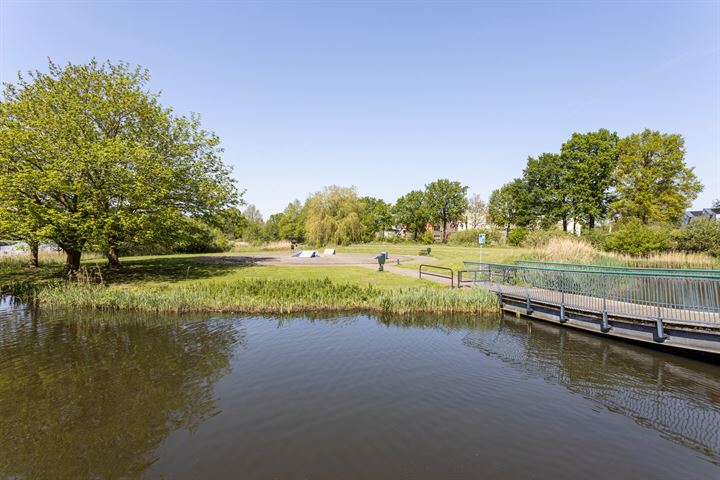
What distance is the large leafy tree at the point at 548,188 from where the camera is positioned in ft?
168

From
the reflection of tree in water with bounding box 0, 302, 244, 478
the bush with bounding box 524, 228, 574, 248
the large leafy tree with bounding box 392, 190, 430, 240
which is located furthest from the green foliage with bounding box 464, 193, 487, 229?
the reflection of tree in water with bounding box 0, 302, 244, 478

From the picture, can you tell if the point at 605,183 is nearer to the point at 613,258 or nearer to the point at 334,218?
the point at 613,258

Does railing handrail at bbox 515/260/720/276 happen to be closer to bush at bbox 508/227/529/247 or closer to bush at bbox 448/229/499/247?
bush at bbox 508/227/529/247

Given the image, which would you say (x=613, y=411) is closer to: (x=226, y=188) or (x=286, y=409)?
(x=286, y=409)

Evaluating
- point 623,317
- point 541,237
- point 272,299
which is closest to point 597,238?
point 541,237

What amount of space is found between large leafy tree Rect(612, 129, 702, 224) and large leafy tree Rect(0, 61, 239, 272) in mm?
48033

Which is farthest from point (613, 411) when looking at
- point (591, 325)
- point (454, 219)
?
point (454, 219)

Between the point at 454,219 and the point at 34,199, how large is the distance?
73.5 m

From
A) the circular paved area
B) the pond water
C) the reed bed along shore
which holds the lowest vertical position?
the pond water

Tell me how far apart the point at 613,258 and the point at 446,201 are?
53.2 metres

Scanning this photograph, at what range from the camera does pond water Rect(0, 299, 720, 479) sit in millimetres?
5656

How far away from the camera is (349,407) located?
24.3 ft

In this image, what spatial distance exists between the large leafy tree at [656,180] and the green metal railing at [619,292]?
32.5 meters

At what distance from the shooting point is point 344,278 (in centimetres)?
2216
